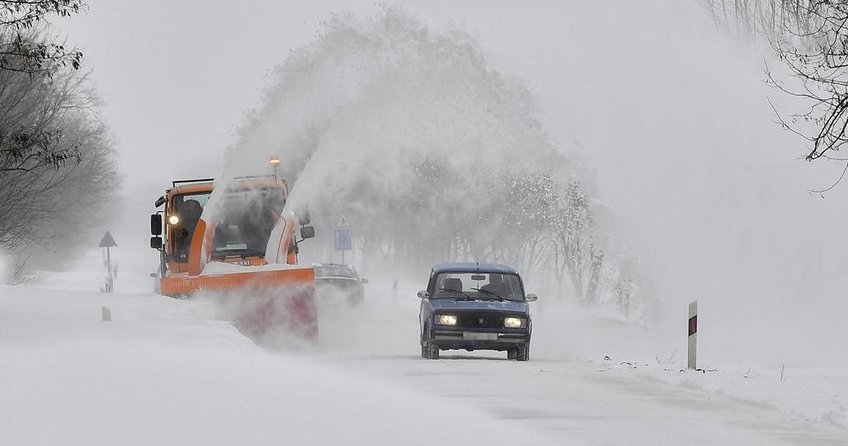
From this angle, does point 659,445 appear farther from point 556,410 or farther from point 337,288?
point 337,288

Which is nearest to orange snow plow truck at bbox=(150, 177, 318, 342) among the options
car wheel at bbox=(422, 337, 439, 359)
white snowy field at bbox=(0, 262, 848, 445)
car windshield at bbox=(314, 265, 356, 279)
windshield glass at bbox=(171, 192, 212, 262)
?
windshield glass at bbox=(171, 192, 212, 262)

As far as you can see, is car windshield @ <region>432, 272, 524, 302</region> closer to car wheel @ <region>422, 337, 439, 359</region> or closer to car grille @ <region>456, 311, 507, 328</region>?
car grille @ <region>456, 311, 507, 328</region>

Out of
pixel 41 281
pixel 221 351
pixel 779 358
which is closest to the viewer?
pixel 221 351

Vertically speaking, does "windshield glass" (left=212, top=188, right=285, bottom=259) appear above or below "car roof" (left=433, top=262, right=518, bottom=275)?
above

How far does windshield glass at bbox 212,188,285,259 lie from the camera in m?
19.9

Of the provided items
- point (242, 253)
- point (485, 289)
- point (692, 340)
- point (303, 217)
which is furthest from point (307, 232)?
point (692, 340)

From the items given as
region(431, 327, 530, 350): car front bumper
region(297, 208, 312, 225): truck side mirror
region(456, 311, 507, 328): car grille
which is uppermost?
region(297, 208, 312, 225): truck side mirror

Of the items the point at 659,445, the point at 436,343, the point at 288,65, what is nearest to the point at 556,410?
the point at 659,445

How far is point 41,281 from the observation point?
59656mm

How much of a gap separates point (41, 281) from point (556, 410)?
5183 centimetres

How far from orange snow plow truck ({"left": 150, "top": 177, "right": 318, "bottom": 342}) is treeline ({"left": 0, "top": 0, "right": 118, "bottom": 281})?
Result: 203 cm

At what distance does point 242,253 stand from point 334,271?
15.5 metres

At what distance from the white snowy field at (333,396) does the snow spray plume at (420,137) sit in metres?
18.9

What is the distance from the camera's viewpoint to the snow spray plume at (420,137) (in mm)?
43938
